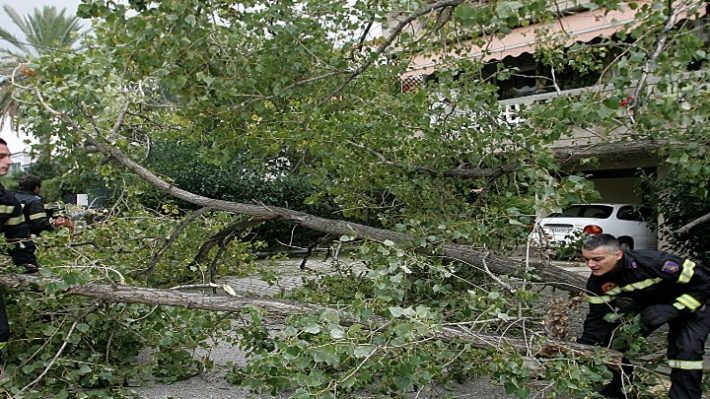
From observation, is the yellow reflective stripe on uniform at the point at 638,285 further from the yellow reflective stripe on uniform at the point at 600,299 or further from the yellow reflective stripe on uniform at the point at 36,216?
the yellow reflective stripe on uniform at the point at 36,216

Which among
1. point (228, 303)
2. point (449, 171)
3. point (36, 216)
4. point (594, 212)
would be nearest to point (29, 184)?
point (36, 216)

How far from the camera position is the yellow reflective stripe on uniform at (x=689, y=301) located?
11.7 ft

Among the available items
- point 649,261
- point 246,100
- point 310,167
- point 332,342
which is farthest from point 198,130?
point 649,261

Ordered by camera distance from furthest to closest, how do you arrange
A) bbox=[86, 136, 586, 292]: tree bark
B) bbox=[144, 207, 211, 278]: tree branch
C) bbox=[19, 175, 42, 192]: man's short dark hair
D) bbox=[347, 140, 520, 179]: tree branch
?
bbox=[19, 175, 42, 192]: man's short dark hair
bbox=[347, 140, 520, 179]: tree branch
bbox=[144, 207, 211, 278]: tree branch
bbox=[86, 136, 586, 292]: tree bark

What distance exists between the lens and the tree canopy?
340 centimetres

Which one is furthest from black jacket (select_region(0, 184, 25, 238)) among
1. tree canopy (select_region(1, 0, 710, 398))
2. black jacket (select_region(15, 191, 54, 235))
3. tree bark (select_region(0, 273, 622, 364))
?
tree canopy (select_region(1, 0, 710, 398))

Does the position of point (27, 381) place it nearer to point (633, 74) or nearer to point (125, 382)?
point (125, 382)

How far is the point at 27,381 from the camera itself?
13.3ft

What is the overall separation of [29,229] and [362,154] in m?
2.92

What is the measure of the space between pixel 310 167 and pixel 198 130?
130 centimetres

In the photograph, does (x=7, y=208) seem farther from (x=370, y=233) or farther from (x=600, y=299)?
(x=600, y=299)

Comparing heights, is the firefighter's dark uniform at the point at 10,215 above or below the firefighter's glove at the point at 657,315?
above

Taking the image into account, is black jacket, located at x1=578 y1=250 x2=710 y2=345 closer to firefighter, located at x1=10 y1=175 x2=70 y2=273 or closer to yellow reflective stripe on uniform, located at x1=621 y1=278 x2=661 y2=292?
yellow reflective stripe on uniform, located at x1=621 y1=278 x2=661 y2=292

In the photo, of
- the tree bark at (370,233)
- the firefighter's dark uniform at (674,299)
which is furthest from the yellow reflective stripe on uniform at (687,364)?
the tree bark at (370,233)
